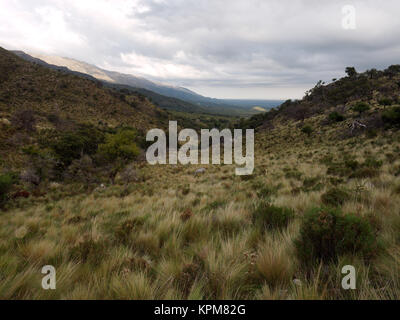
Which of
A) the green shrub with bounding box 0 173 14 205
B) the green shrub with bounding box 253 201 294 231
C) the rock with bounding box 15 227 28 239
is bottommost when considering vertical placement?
the green shrub with bounding box 0 173 14 205

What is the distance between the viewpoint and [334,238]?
2.11 metres

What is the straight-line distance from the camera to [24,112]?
35656mm

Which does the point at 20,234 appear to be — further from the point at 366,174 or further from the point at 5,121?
the point at 5,121

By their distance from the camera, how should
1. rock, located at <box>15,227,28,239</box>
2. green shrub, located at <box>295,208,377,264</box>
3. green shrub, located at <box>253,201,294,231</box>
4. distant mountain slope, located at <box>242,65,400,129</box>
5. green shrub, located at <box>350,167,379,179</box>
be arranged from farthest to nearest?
distant mountain slope, located at <box>242,65,400,129</box> → green shrub, located at <box>350,167,379,179</box> → rock, located at <box>15,227,28,239</box> → green shrub, located at <box>253,201,294,231</box> → green shrub, located at <box>295,208,377,264</box>

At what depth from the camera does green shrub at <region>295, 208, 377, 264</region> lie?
2.01 m

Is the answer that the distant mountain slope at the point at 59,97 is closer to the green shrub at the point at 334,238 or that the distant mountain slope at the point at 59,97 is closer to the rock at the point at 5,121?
the rock at the point at 5,121

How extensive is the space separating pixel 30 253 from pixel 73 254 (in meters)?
0.53

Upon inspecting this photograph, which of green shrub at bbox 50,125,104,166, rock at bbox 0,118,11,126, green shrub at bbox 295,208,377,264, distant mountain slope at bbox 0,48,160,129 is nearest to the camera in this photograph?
green shrub at bbox 295,208,377,264

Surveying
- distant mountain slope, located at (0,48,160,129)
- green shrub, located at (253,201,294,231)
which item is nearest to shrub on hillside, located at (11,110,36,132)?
distant mountain slope, located at (0,48,160,129)

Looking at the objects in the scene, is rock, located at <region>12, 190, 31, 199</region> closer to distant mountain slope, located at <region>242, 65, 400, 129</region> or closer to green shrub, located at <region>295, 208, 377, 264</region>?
green shrub, located at <region>295, 208, 377, 264</region>

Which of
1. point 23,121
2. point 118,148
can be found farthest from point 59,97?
point 118,148

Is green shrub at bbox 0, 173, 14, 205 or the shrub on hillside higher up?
the shrub on hillside
